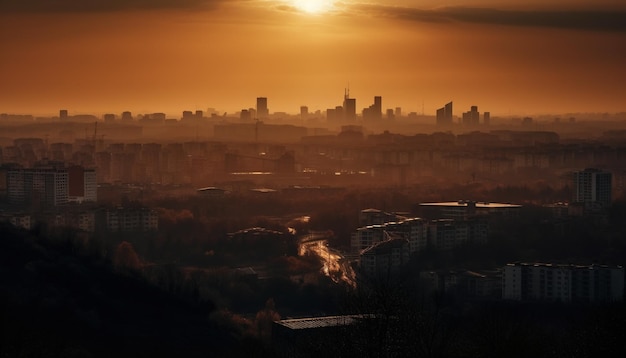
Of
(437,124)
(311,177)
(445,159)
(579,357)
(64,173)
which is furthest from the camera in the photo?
(437,124)

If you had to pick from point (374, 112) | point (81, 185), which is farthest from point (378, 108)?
point (81, 185)

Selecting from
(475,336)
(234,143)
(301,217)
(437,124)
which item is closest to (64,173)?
(301,217)

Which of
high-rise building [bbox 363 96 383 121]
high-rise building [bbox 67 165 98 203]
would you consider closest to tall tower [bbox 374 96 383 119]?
high-rise building [bbox 363 96 383 121]

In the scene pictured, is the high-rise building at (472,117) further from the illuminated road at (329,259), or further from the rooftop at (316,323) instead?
the rooftop at (316,323)

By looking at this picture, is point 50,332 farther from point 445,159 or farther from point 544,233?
point 445,159

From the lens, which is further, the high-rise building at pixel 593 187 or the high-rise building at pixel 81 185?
the high-rise building at pixel 81 185

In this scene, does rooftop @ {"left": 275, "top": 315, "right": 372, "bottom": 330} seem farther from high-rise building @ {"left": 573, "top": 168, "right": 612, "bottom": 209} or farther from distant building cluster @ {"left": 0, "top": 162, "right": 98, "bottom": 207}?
high-rise building @ {"left": 573, "top": 168, "right": 612, "bottom": 209}

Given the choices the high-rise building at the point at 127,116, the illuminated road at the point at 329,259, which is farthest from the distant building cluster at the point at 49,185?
the high-rise building at the point at 127,116

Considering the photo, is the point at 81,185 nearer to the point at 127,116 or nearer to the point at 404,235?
the point at 404,235
